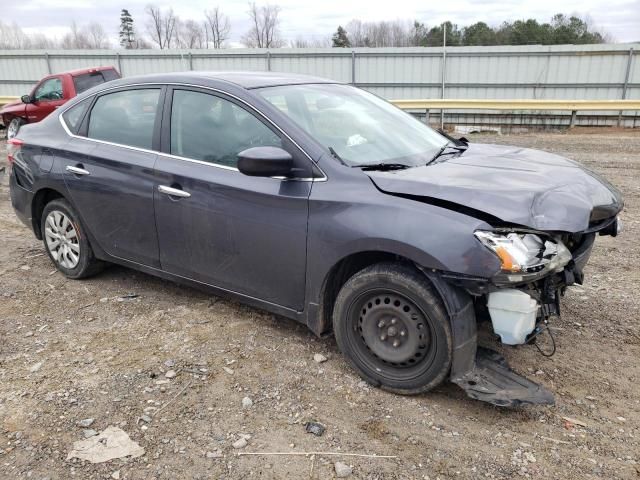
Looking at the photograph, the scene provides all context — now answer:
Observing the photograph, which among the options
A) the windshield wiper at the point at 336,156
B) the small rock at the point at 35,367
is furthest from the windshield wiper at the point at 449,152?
the small rock at the point at 35,367

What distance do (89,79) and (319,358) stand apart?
39.9 ft

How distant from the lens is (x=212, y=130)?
3.68 meters

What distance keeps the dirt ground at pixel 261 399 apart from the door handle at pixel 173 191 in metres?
0.97

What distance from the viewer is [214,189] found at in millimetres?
3551

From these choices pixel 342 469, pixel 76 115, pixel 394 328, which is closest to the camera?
pixel 342 469

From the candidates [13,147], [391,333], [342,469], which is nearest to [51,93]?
[13,147]

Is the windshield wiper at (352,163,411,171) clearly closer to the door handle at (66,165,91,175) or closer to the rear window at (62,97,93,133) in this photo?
the door handle at (66,165,91,175)

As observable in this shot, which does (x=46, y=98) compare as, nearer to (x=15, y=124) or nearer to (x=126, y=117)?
(x=15, y=124)

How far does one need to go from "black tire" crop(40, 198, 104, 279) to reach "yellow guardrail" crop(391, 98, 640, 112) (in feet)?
40.7

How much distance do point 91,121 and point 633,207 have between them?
20.3 ft

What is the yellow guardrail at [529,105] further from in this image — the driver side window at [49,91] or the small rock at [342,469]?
the small rock at [342,469]

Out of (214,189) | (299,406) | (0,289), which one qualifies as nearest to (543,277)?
(299,406)

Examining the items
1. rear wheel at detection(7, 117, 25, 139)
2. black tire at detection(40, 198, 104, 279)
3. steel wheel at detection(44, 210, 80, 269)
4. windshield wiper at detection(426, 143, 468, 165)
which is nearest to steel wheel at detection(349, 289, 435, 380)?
windshield wiper at detection(426, 143, 468, 165)

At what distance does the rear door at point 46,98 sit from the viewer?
13062 millimetres
